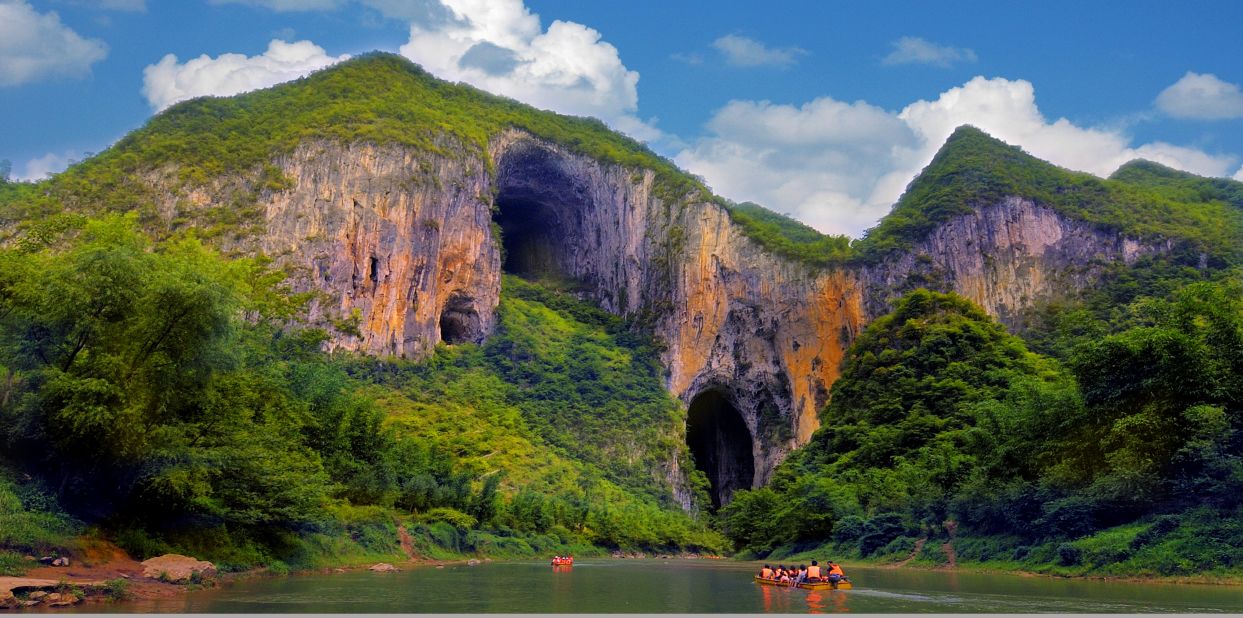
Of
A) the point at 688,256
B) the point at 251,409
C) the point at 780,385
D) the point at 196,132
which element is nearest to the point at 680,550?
the point at 780,385

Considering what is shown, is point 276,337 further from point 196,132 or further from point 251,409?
point 196,132

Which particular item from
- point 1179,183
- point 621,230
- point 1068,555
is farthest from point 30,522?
→ point 1179,183

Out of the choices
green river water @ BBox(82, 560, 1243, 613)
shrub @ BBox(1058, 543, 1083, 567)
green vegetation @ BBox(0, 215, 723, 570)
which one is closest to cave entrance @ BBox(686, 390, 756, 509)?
green vegetation @ BBox(0, 215, 723, 570)

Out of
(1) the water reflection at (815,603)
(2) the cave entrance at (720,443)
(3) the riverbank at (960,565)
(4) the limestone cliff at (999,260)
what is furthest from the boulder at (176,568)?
(2) the cave entrance at (720,443)

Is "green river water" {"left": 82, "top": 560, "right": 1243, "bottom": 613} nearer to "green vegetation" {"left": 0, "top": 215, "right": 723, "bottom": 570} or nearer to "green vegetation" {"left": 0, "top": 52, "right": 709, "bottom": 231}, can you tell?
"green vegetation" {"left": 0, "top": 215, "right": 723, "bottom": 570}

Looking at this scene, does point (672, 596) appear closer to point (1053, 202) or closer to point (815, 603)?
point (815, 603)

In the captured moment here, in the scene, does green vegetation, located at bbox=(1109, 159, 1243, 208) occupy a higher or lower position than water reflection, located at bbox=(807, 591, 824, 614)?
higher

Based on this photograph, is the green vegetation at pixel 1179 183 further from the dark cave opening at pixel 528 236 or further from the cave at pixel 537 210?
the dark cave opening at pixel 528 236
